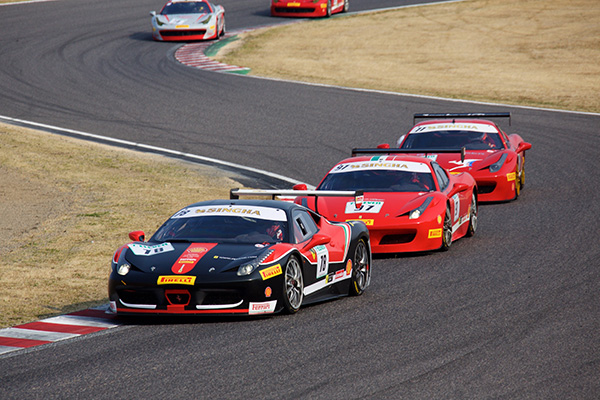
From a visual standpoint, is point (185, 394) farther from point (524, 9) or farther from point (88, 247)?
point (524, 9)

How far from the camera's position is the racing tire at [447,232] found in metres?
12.8

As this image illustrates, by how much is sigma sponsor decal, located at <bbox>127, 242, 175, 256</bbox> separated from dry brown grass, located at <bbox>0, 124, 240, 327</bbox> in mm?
1108

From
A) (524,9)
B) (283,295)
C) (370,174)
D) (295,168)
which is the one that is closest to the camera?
(283,295)

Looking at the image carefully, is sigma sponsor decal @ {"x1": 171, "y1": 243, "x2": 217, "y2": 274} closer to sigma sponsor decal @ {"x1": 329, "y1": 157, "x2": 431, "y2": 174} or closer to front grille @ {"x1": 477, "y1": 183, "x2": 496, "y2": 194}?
sigma sponsor decal @ {"x1": 329, "y1": 157, "x2": 431, "y2": 174}

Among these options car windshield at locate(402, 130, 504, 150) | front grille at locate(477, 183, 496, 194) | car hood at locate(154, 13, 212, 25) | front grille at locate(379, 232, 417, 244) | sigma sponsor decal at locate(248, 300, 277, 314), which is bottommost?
front grille at locate(477, 183, 496, 194)

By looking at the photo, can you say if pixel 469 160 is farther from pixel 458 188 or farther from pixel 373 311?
pixel 373 311

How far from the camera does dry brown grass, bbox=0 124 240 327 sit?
1058 cm

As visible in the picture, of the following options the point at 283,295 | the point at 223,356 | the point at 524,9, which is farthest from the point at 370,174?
the point at 524,9

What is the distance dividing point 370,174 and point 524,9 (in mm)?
35191

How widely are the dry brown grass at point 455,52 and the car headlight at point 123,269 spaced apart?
2150cm

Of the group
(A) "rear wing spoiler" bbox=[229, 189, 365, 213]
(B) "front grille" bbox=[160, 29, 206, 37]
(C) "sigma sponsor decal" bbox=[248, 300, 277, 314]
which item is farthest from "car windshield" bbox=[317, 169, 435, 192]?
(B) "front grille" bbox=[160, 29, 206, 37]

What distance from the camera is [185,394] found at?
6480 mm

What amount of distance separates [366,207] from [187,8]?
2300 centimetres

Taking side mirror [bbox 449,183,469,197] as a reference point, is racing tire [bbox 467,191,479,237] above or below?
below
